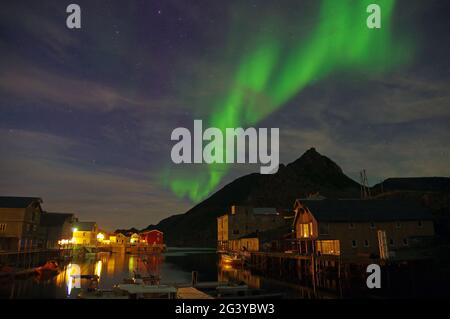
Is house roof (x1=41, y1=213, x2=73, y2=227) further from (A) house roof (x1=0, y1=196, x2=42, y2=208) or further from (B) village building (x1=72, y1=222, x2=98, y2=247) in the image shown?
(B) village building (x1=72, y1=222, x2=98, y2=247)

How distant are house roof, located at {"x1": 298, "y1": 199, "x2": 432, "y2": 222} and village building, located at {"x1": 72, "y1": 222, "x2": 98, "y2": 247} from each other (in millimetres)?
92070

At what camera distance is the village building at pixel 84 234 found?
12328cm

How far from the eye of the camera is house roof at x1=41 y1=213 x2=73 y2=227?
9394 centimetres

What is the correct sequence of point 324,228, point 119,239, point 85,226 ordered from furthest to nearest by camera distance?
point 119,239 < point 85,226 < point 324,228

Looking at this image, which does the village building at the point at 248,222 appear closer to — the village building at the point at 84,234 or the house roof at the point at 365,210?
the village building at the point at 84,234

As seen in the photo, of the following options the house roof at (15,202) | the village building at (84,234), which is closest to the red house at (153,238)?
the village building at (84,234)

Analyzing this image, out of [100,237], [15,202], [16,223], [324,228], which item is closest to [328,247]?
[324,228]

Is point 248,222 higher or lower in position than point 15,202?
lower

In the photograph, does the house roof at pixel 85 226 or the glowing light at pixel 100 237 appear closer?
the house roof at pixel 85 226

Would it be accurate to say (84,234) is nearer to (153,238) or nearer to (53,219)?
(53,219)

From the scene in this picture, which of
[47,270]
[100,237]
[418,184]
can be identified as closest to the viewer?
[47,270]

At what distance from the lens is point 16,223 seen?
6850 cm

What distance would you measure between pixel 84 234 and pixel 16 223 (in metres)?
59.7

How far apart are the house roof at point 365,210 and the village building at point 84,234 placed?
302ft
